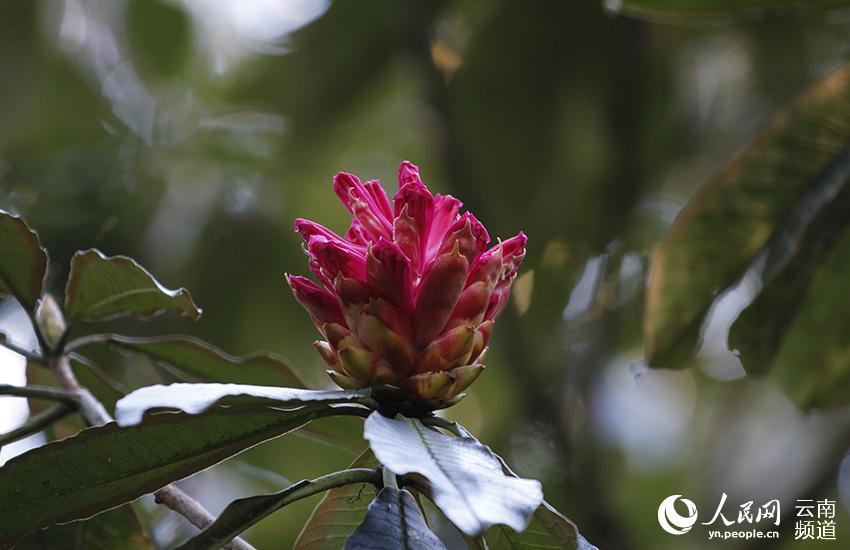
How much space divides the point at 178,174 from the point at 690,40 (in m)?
1.66

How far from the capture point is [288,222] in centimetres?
295

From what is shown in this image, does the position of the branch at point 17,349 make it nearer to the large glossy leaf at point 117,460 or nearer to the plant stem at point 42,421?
the plant stem at point 42,421

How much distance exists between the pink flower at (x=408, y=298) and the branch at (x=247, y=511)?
0.34 ft

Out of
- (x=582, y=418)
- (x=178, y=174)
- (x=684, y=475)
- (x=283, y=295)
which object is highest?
(x=178, y=174)

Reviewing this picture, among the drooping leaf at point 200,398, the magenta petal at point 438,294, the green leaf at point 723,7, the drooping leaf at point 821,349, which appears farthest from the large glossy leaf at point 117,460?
the drooping leaf at point 821,349

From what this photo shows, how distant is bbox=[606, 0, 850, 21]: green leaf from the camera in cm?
165

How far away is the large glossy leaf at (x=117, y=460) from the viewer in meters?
0.93

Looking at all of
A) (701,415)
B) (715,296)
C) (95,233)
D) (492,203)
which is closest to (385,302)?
(715,296)

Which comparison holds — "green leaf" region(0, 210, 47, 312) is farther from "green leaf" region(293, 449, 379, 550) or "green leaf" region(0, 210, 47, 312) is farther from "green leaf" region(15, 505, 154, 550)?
"green leaf" region(293, 449, 379, 550)

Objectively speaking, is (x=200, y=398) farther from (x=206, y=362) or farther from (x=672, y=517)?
(x=672, y=517)

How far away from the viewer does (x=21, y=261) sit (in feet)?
3.74

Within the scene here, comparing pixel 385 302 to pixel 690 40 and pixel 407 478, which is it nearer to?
pixel 407 478

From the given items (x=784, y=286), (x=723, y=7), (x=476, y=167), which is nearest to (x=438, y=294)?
(x=784, y=286)

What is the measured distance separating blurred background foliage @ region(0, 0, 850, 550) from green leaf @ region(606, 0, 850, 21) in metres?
0.63
